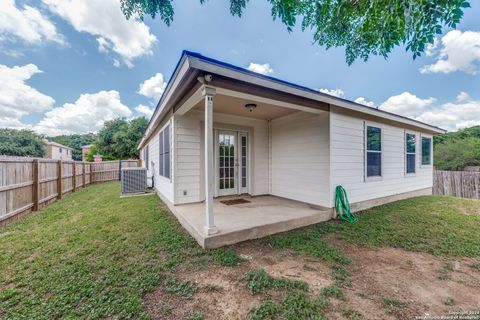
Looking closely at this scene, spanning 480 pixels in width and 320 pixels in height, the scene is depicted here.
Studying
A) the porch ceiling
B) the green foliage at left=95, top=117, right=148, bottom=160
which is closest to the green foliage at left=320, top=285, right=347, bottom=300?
the porch ceiling

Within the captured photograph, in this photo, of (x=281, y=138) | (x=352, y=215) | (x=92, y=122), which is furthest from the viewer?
(x=92, y=122)

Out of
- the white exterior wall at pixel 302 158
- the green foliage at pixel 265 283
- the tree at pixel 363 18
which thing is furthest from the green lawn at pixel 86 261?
the tree at pixel 363 18

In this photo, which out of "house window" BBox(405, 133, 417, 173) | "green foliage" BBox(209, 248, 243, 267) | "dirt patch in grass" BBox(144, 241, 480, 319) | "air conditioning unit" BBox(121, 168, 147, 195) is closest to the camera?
"dirt patch in grass" BBox(144, 241, 480, 319)

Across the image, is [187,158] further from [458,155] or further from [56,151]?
[56,151]

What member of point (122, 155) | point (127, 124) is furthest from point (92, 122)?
point (122, 155)

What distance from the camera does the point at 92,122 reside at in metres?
42.1

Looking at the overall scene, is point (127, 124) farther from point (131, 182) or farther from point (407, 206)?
point (407, 206)

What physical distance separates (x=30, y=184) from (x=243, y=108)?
589 cm

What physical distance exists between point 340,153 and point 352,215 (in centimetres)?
147

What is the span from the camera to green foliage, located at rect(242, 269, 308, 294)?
1.95 metres

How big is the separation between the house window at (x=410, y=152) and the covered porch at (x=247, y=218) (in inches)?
168

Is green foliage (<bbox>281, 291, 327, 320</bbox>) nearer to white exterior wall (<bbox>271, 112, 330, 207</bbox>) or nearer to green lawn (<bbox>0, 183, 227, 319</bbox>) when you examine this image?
green lawn (<bbox>0, 183, 227, 319</bbox>)

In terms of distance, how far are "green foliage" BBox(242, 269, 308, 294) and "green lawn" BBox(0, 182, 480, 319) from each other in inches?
1.1

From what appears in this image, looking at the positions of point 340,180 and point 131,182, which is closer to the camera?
point 340,180
